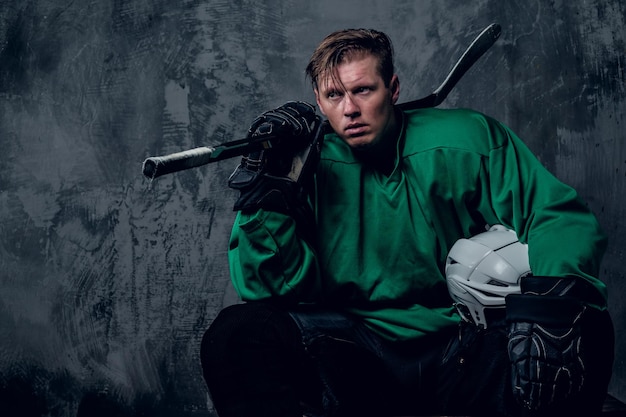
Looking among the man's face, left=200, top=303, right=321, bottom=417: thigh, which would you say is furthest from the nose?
left=200, top=303, right=321, bottom=417: thigh

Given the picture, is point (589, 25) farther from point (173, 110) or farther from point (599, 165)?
point (173, 110)

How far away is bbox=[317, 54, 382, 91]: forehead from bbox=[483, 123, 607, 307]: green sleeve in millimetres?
339

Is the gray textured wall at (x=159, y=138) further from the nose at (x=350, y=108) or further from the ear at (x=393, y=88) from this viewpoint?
the nose at (x=350, y=108)

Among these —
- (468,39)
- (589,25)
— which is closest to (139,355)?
(468,39)

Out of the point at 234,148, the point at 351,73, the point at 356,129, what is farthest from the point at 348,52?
the point at 234,148

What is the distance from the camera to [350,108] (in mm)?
1978

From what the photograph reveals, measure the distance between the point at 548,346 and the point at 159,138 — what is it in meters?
1.72

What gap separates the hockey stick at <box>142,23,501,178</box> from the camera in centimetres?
149

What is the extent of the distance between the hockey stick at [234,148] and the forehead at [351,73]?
117 mm

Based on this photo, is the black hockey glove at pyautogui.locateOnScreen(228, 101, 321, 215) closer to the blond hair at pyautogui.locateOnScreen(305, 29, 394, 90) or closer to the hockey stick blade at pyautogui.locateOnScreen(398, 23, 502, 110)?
the blond hair at pyautogui.locateOnScreen(305, 29, 394, 90)

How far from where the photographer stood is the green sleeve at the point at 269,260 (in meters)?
1.84

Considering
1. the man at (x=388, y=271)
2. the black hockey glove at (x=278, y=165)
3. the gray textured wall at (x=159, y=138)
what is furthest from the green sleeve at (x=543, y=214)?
the gray textured wall at (x=159, y=138)

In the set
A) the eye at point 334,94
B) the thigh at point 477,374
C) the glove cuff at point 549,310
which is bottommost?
the thigh at point 477,374

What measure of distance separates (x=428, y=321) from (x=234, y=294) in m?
1.10
